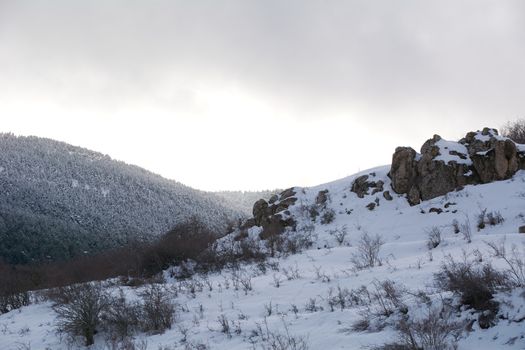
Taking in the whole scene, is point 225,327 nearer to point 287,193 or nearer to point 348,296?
point 348,296

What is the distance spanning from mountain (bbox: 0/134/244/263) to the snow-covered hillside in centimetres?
4724

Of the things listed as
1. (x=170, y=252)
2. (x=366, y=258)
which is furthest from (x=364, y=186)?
(x=366, y=258)

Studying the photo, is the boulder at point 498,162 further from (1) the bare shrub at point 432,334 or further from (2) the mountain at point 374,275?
(1) the bare shrub at point 432,334

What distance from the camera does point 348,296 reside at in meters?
8.09

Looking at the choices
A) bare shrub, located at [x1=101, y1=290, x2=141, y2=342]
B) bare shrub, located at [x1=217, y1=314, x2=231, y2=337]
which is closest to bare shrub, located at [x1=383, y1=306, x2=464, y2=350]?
bare shrub, located at [x1=217, y1=314, x2=231, y2=337]

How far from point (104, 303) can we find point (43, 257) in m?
79.6

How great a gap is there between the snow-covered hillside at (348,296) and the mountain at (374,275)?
1.3 inches

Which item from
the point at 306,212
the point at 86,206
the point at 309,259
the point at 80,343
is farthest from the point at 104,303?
the point at 86,206

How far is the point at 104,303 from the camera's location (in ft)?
32.9

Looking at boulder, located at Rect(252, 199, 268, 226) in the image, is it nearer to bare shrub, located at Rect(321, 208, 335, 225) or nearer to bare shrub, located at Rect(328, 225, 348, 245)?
bare shrub, located at Rect(321, 208, 335, 225)

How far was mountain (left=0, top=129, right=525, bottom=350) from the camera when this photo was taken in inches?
220

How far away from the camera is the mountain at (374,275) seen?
18.3ft

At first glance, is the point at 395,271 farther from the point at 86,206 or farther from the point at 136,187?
the point at 136,187

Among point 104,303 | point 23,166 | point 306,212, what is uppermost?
point 23,166
